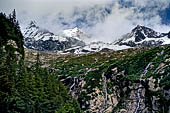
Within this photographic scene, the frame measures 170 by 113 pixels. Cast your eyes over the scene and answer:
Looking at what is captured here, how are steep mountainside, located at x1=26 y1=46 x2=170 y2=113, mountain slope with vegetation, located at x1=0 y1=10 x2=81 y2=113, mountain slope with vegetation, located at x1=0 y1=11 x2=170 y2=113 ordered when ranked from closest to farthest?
mountain slope with vegetation, located at x1=0 y1=10 x2=81 y2=113 < mountain slope with vegetation, located at x1=0 y1=11 x2=170 y2=113 < steep mountainside, located at x1=26 y1=46 x2=170 y2=113

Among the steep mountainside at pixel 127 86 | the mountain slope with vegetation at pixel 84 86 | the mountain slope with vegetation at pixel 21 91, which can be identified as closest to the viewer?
the mountain slope with vegetation at pixel 21 91

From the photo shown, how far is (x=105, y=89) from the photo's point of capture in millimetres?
85375

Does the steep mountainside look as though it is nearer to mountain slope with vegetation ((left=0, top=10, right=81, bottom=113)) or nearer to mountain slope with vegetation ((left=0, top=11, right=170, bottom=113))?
mountain slope with vegetation ((left=0, top=11, right=170, bottom=113))

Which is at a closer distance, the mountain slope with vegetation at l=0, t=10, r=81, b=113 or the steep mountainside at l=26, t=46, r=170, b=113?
the mountain slope with vegetation at l=0, t=10, r=81, b=113

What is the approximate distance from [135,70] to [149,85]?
14.9m

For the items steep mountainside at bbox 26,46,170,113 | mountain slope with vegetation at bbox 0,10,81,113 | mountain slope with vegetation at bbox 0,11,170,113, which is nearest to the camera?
mountain slope with vegetation at bbox 0,10,81,113

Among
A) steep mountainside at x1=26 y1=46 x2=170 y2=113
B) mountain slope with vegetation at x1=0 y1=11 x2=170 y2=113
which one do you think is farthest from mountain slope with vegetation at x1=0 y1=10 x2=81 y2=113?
steep mountainside at x1=26 y1=46 x2=170 y2=113

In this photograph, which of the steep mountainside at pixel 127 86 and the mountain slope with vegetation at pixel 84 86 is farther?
the steep mountainside at pixel 127 86

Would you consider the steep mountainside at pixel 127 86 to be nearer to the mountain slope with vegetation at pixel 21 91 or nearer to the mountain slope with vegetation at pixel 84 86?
the mountain slope with vegetation at pixel 84 86

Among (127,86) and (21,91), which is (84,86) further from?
(21,91)

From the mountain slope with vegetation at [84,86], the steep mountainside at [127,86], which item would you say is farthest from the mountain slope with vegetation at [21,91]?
the steep mountainside at [127,86]

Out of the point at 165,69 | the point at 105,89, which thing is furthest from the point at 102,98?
the point at 165,69

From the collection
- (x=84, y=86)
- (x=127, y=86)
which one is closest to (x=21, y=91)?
(x=127, y=86)

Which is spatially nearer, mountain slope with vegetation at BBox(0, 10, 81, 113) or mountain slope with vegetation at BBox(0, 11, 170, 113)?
mountain slope with vegetation at BBox(0, 10, 81, 113)
